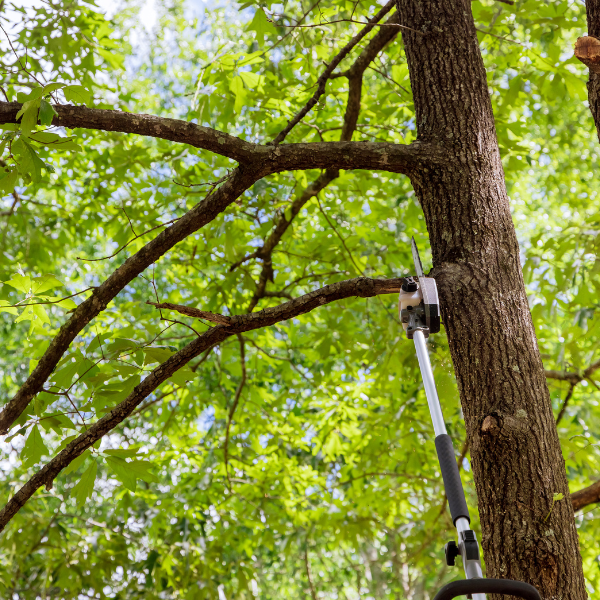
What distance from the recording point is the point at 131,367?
1.72 metres

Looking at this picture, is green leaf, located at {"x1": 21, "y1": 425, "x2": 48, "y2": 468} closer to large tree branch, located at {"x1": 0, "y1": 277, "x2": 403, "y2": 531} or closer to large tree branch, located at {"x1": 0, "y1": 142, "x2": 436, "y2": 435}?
large tree branch, located at {"x1": 0, "y1": 142, "x2": 436, "y2": 435}

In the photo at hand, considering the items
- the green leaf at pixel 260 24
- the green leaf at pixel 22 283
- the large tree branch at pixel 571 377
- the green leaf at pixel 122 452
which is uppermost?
the green leaf at pixel 260 24

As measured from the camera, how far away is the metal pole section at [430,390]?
1141mm

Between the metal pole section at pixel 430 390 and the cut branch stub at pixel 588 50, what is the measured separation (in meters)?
1.01

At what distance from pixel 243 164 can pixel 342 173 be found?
1.62m

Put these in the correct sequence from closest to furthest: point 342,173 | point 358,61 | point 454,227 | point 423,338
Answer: point 423,338 → point 454,227 → point 358,61 → point 342,173

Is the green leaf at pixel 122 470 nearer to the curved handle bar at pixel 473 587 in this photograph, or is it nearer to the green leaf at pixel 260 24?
the curved handle bar at pixel 473 587

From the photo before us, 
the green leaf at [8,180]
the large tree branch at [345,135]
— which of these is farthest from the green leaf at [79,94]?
the large tree branch at [345,135]

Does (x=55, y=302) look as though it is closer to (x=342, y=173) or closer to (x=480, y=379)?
(x=480, y=379)

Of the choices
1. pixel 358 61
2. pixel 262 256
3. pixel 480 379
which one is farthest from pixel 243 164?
pixel 262 256

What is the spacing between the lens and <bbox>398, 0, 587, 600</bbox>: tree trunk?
1305 millimetres

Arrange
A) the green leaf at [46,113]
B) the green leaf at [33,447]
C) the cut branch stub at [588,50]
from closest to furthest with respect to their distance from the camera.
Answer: the green leaf at [46,113], the cut branch stub at [588,50], the green leaf at [33,447]

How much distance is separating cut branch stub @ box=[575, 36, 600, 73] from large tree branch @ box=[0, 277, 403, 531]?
858 mm

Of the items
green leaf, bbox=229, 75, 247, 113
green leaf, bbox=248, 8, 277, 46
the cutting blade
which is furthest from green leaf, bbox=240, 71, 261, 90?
the cutting blade
